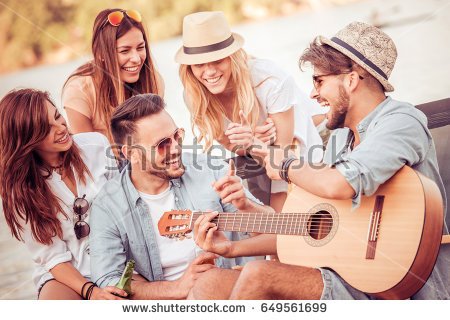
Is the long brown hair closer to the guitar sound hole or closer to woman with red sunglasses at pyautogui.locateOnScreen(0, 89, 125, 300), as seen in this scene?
woman with red sunglasses at pyautogui.locateOnScreen(0, 89, 125, 300)

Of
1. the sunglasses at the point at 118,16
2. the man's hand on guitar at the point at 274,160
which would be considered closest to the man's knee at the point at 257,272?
the man's hand on guitar at the point at 274,160

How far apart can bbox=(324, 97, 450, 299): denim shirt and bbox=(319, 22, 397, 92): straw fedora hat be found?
0.14 metres

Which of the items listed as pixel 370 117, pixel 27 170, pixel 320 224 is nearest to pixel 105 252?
pixel 27 170

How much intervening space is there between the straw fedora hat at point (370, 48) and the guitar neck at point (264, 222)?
69cm

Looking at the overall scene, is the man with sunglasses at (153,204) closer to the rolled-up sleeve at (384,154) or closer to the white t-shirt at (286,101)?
the white t-shirt at (286,101)

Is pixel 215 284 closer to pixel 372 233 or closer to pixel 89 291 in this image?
pixel 89 291

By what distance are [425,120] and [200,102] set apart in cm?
108

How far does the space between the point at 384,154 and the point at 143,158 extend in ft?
3.86

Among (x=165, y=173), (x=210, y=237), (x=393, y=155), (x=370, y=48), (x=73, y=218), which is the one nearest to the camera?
(x=393, y=155)

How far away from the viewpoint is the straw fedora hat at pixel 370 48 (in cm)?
335

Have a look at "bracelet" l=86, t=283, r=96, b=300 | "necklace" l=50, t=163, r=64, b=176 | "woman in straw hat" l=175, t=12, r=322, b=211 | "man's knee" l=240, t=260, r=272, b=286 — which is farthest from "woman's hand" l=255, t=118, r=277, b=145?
"bracelet" l=86, t=283, r=96, b=300

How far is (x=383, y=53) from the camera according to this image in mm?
3373

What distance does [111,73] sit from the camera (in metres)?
3.83
